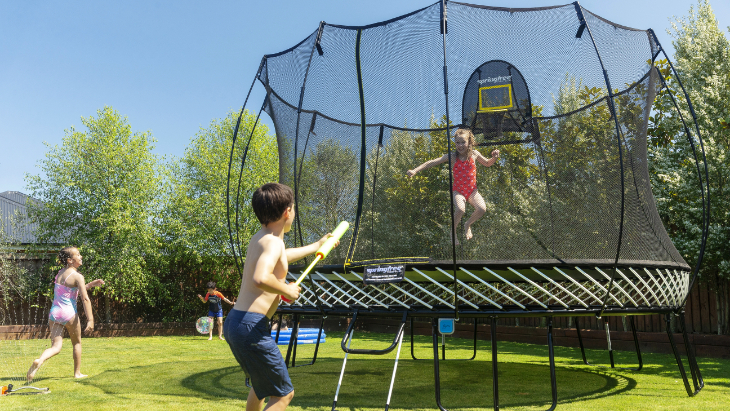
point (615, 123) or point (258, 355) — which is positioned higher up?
point (615, 123)

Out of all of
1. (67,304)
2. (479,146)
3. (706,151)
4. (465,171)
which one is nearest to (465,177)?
(465,171)

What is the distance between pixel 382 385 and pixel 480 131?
8.45 ft

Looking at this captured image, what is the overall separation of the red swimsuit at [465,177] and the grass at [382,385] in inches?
67.6

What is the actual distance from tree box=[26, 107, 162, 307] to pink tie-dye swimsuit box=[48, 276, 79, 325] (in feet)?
27.6

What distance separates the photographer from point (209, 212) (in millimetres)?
14547

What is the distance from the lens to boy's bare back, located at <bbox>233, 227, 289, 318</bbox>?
243 cm

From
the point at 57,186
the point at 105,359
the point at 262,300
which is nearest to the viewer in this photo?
the point at 262,300

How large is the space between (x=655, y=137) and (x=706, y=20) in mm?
2415

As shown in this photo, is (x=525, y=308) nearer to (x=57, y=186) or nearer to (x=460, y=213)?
(x=460, y=213)

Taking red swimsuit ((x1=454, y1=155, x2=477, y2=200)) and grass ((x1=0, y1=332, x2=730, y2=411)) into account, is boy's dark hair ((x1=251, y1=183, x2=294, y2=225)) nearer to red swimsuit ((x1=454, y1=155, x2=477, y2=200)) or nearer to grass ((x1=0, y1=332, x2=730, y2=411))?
grass ((x1=0, y1=332, x2=730, y2=411))

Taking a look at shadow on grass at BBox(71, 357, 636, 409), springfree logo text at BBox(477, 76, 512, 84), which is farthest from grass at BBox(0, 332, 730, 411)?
springfree logo text at BBox(477, 76, 512, 84)

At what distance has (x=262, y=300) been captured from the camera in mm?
2547

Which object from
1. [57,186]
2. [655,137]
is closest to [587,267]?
[655,137]

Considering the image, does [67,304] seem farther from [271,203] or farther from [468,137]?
[468,137]
